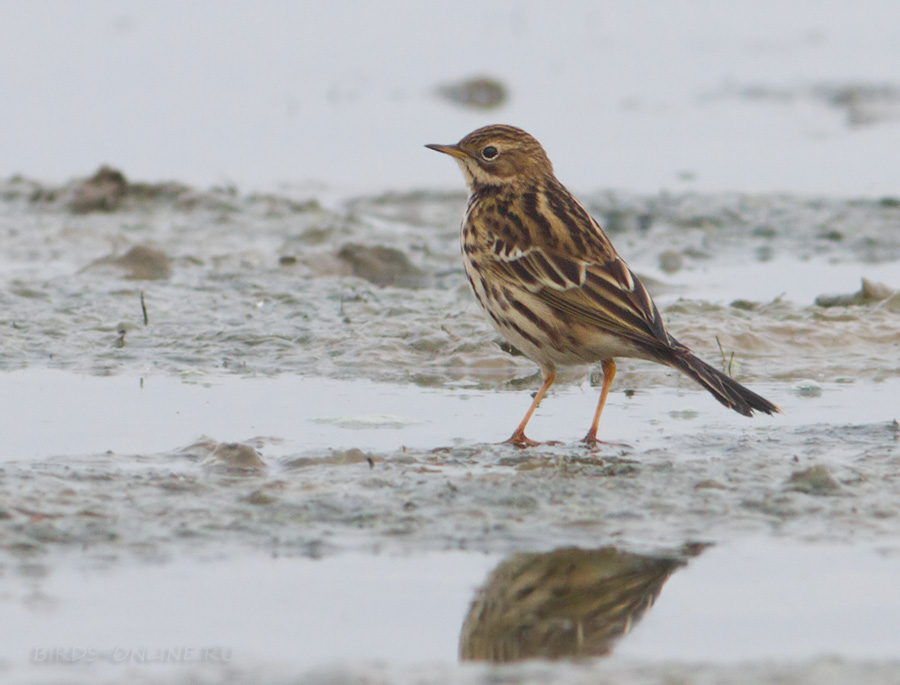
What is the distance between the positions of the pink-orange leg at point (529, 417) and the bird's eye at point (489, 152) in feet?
4.73

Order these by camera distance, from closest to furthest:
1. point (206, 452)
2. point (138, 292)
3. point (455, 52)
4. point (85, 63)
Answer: point (206, 452)
point (138, 292)
point (85, 63)
point (455, 52)

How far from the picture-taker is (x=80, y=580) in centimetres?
457

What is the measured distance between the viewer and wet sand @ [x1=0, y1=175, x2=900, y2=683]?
167 inches

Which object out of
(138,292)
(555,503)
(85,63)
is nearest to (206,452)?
(555,503)

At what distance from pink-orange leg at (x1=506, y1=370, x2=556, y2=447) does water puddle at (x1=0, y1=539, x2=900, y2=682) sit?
A: 5.43 ft

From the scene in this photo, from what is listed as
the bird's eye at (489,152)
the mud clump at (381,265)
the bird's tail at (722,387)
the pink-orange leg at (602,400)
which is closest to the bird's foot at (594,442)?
the pink-orange leg at (602,400)

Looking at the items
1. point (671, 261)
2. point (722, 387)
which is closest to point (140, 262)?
point (671, 261)

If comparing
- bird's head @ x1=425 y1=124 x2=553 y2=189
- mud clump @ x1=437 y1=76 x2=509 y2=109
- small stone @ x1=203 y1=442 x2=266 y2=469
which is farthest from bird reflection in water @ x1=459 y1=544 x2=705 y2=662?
mud clump @ x1=437 y1=76 x2=509 y2=109

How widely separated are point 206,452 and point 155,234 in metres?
6.31

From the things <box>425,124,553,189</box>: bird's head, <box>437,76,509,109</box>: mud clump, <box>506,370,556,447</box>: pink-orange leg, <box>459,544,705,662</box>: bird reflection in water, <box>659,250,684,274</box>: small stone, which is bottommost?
<box>459,544,705,662</box>: bird reflection in water

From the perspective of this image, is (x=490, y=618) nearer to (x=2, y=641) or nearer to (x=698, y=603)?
(x=698, y=603)

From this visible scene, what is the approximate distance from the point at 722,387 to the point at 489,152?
236cm

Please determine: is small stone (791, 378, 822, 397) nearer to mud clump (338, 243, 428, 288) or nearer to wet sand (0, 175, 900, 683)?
wet sand (0, 175, 900, 683)

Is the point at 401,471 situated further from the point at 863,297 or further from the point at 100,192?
the point at 100,192
